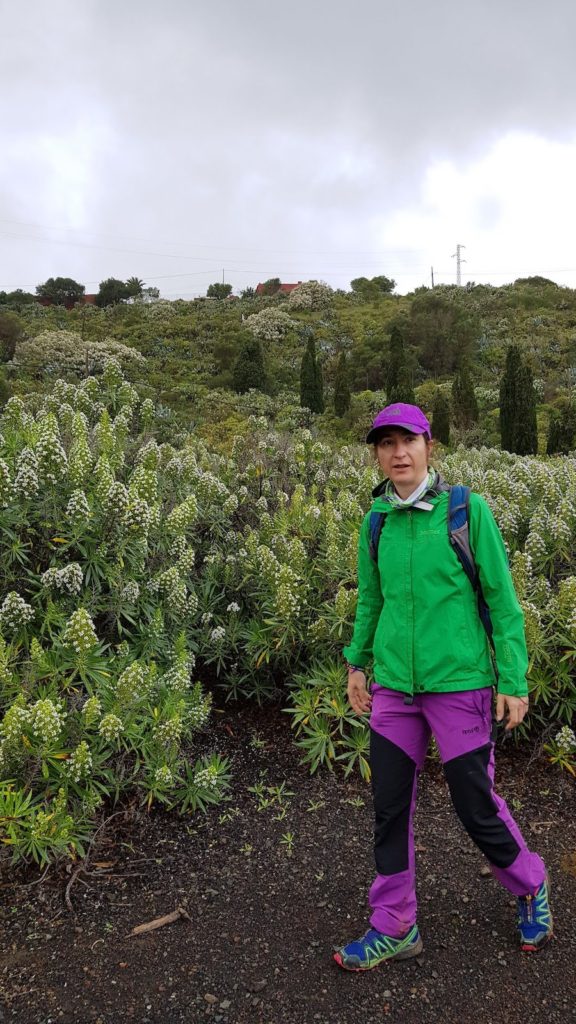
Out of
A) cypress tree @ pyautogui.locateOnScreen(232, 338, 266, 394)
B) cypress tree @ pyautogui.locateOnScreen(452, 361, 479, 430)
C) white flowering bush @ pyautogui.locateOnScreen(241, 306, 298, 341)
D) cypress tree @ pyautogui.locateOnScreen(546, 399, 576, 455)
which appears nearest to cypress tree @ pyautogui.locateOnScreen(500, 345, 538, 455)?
cypress tree @ pyautogui.locateOnScreen(546, 399, 576, 455)

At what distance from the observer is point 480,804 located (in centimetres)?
207

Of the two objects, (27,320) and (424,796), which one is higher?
(27,320)

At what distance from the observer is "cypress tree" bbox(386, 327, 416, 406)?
1850cm

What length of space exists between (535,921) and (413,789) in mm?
579

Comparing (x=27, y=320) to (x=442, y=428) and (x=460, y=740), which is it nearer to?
(x=442, y=428)

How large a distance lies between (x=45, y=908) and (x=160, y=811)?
0.73 metres

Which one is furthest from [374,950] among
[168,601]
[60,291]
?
[60,291]

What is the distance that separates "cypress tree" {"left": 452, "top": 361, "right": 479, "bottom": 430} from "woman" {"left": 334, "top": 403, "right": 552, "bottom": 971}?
1809 centimetres

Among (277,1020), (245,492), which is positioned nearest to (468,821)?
(277,1020)

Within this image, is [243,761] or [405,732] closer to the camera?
[405,732]

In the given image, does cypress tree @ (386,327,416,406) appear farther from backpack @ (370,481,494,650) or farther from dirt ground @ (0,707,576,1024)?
backpack @ (370,481,494,650)

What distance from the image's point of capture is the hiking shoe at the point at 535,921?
2.21 meters

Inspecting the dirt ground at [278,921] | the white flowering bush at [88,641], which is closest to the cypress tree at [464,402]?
the white flowering bush at [88,641]

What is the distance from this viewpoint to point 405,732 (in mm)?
2180
